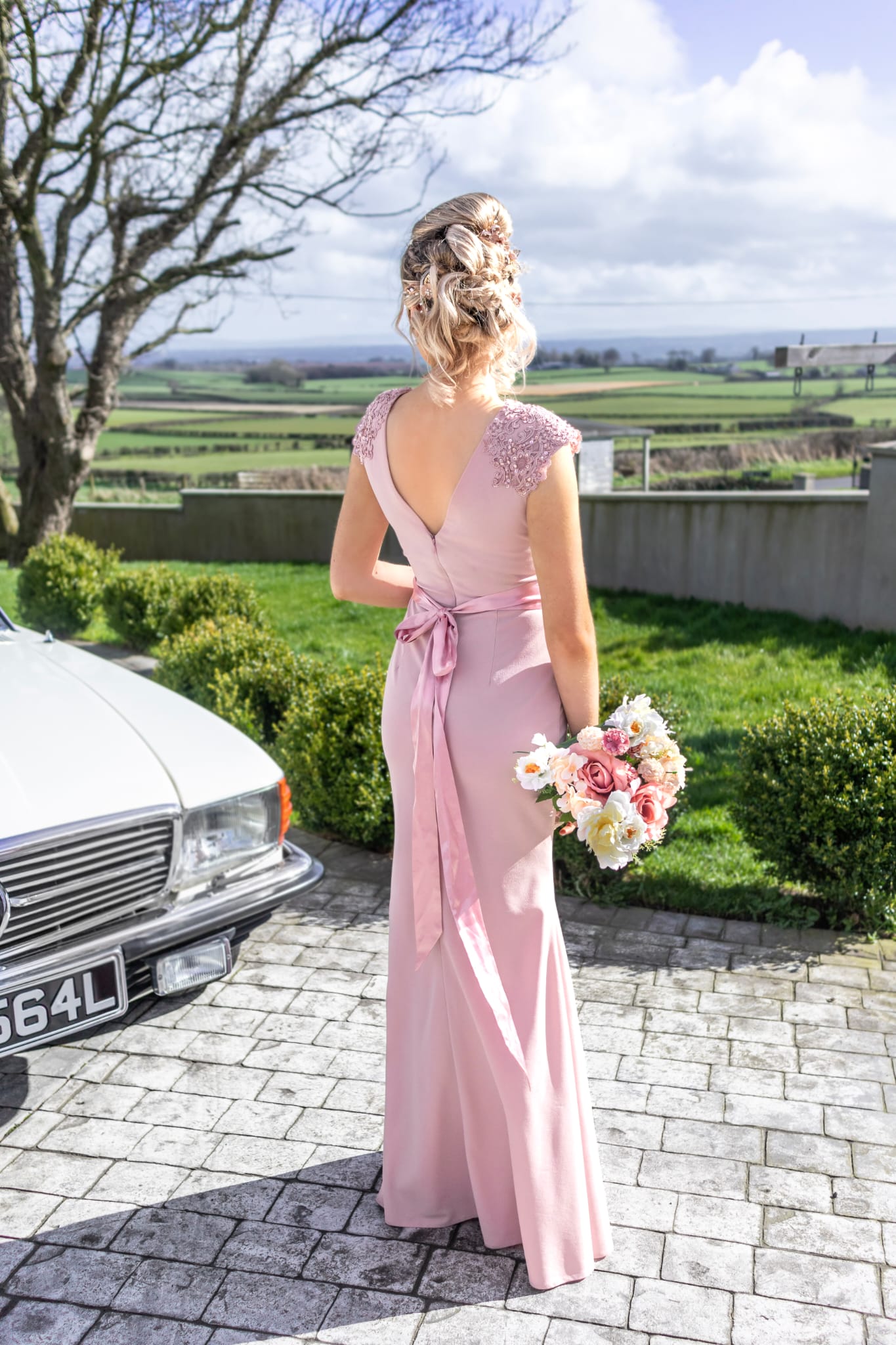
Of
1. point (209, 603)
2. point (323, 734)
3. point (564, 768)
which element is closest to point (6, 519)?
point (209, 603)

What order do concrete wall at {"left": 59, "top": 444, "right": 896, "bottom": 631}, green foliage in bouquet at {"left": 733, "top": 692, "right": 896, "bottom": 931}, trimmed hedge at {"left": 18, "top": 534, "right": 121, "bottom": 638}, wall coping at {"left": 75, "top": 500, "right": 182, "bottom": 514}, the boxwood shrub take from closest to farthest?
green foliage in bouquet at {"left": 733, "top": 692, "right": 896, "bottom": 931} → the boxwood shrub → concrete wall at {"left": 59, "top": 444, "right": 896, "bottom": 631} → trimmed hedge at {"left": 18, "top": 534, "right": 121, "bottom": 638} → wall coping at {"left": 75, "top": 500, "right": 182, "bottom": 514}

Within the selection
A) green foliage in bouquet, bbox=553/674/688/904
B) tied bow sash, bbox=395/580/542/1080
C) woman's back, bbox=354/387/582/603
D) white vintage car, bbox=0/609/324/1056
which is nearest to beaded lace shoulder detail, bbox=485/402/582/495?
woman's back, bbox=354/387/582/603

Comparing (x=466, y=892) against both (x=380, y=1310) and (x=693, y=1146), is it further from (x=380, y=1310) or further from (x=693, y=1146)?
(x=693, y=1146)

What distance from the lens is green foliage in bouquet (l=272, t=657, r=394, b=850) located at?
5.37 metres

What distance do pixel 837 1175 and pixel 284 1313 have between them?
1.52 meters

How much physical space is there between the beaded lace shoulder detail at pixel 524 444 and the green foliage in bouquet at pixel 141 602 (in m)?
7.34

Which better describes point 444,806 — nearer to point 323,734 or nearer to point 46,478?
point 323,734

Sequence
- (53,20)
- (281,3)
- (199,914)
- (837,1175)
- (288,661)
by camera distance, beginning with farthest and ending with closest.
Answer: (281,3)
(53,20)
(288,661)
(199,914)
(837,1175)

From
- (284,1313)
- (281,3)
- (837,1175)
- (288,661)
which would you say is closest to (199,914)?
(284,1313)

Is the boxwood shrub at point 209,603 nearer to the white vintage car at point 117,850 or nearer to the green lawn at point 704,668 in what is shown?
the green lawn at point 704,668

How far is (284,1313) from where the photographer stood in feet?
8.58

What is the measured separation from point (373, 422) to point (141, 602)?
24.7ft

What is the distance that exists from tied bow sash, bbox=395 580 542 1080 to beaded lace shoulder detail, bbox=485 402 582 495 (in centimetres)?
28

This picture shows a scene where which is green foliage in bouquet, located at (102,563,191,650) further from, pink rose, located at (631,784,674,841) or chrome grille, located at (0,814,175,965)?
pink rose, located at (631,784,674,841)
